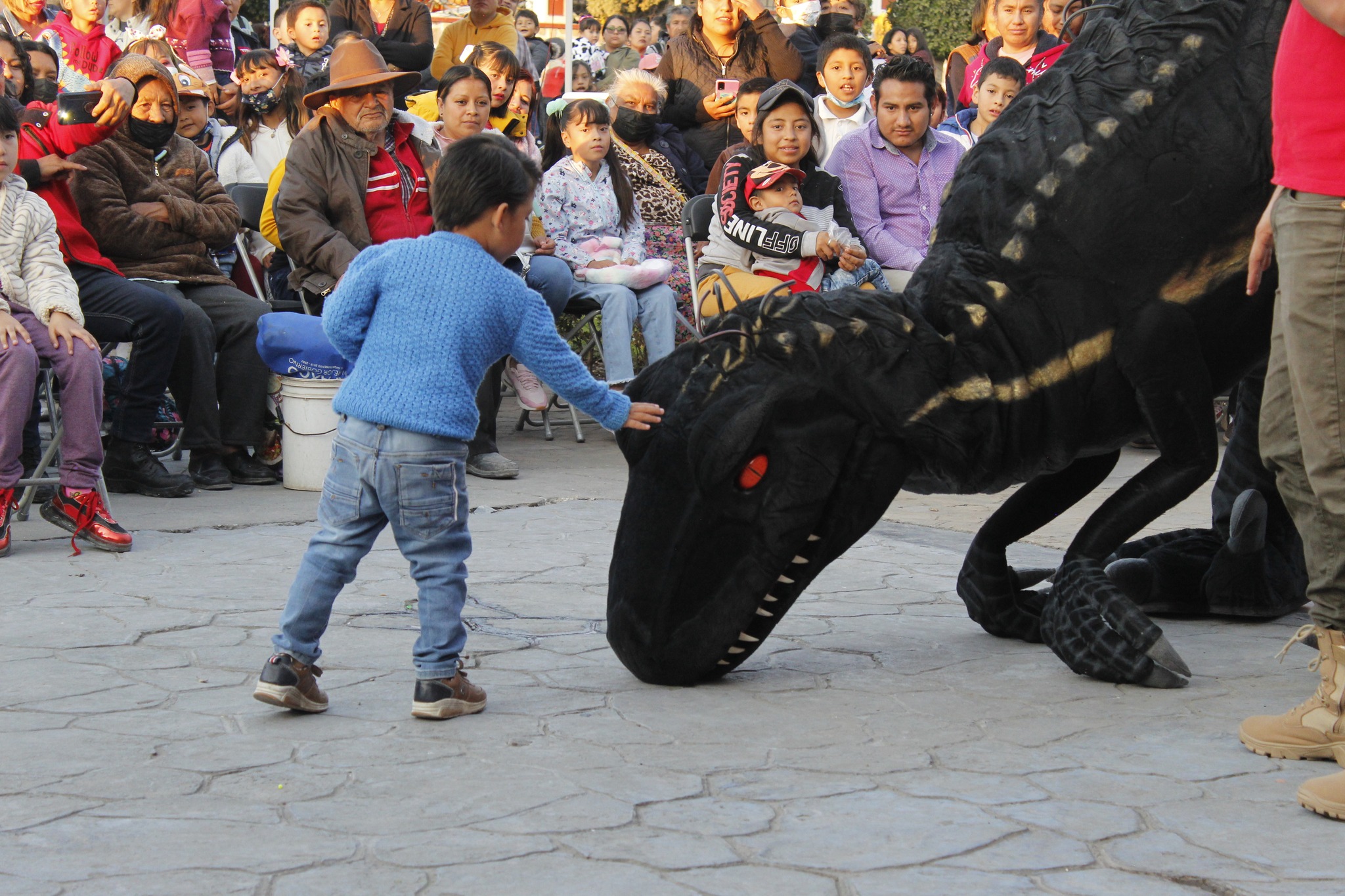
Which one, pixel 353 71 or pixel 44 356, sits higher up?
pixel 353 71

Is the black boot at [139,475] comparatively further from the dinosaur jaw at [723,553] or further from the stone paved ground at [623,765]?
the dinosaur jaw at [723,553]

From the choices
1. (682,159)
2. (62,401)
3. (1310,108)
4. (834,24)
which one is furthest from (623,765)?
(834,24)

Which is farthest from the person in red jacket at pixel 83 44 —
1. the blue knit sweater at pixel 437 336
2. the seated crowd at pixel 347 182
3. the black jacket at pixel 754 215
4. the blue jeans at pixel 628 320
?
the blue knit sweater at pixel 437 336

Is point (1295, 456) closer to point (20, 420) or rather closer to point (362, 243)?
point (20, 420)

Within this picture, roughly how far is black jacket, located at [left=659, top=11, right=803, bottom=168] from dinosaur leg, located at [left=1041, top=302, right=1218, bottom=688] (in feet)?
21.6

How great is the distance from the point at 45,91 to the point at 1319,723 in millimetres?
8825

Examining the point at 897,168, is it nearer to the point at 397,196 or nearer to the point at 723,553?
the point at 397,196

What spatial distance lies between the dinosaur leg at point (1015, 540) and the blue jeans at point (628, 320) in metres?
4.09

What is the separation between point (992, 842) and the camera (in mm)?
2750

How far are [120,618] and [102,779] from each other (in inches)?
62.1

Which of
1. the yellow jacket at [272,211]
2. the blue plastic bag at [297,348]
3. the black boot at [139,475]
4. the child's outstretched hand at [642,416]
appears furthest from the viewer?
the yellow jacket at [272,211]

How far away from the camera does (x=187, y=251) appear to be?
730 centimetres

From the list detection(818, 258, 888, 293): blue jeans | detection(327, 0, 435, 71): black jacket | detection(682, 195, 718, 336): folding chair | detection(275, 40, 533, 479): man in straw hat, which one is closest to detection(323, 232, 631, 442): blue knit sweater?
detection(275, 40, 533, 479): man in straw hat

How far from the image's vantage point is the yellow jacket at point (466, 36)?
1091cm
